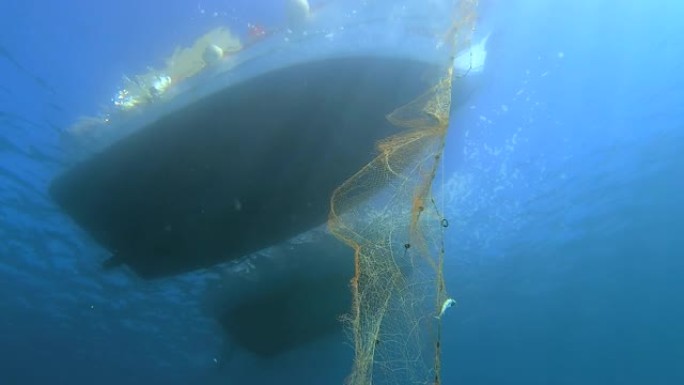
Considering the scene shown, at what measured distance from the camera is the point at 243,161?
1009 centimetres

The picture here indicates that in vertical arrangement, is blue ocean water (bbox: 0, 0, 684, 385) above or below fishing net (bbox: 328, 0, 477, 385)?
above

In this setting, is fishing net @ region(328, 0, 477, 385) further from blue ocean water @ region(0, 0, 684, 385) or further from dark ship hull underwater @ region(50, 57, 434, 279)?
blue ocean water @ region(0, 0, 684, 385)

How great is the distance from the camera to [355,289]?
4977mm

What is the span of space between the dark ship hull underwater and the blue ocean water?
1.23 metres

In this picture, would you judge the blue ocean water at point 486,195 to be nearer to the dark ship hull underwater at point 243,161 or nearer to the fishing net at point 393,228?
the dark ship hull underwater at point 243,161

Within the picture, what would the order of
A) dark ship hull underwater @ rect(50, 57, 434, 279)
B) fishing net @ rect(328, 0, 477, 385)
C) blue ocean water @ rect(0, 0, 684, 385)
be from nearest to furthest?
1. fishing net @ rect(328, 0, 477, 385)
2. blue ocean water @ rect(0, 0, 684, 385)
3. dark ship hull underwater @ rect(50, 57, 434, 279)

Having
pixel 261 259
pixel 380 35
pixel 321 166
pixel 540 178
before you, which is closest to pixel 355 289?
pixel 380 35

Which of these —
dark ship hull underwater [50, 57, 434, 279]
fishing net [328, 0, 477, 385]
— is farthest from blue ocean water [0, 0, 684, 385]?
fishing net [328, 0, 477, 385]

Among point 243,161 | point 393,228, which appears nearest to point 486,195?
point 243,161

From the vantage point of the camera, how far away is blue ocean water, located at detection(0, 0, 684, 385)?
8.27m

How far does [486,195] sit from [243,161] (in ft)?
34.9

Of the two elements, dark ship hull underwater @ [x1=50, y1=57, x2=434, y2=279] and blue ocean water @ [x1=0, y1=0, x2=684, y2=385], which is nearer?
blue ocean water @ [x1=0, y1=0, x2=684, y2=385]

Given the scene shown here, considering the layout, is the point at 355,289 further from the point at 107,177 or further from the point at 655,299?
the point at 655,299

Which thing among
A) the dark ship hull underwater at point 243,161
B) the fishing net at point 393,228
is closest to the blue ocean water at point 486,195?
the dark ship hull underwater at point 243,161
